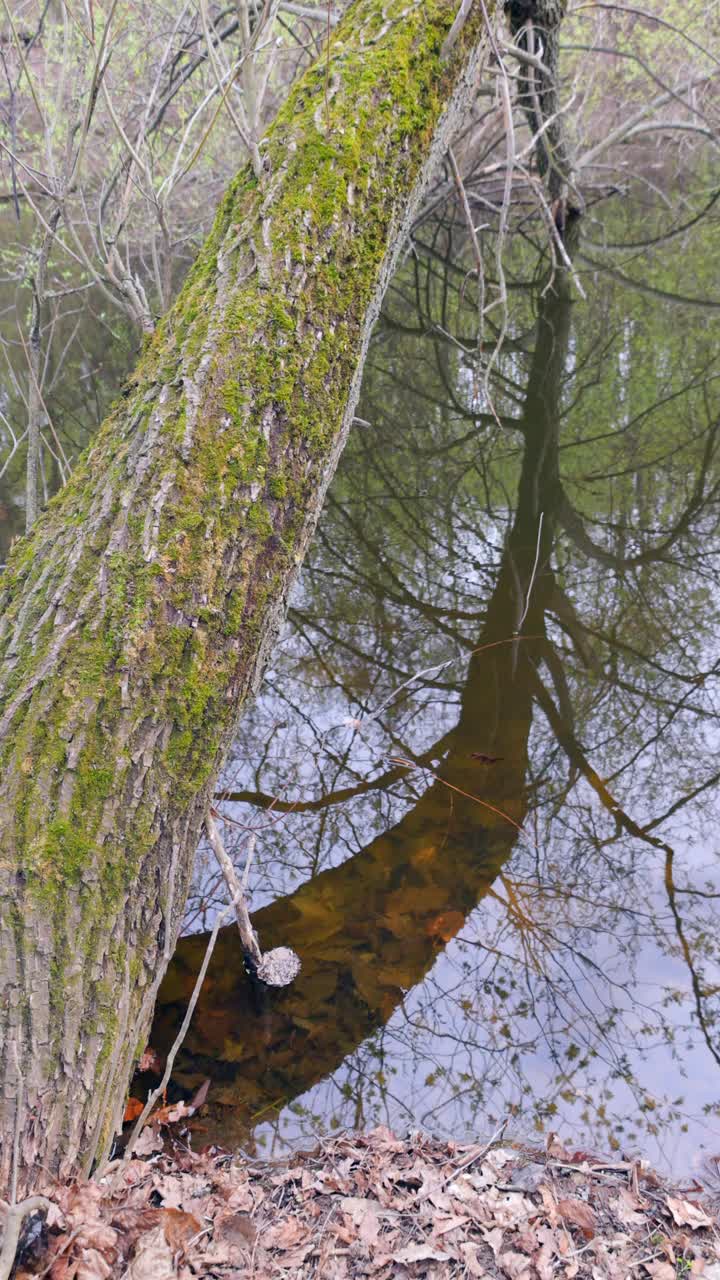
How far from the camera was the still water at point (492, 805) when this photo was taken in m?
2.43

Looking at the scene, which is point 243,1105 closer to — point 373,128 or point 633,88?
point 373,128

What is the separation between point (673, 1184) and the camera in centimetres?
205

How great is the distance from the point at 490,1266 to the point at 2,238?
12.3 metres

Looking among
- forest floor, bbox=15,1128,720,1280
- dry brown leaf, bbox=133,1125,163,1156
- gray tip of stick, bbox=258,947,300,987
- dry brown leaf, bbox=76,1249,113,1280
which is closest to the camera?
dry brown leaf, bbox=76,1249,113,1280

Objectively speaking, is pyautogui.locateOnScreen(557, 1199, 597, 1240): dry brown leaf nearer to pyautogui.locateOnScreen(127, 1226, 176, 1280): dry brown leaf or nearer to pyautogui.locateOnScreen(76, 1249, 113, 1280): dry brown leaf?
pyautogui.locateOnScreen(127, 1226, 176, 1280): dry brown leaf

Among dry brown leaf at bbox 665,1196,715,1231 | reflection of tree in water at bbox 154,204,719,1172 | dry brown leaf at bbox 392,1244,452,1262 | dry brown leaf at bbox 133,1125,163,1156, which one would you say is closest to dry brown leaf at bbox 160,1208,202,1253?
dry brown leaf at bbox 133,1125,163,1156

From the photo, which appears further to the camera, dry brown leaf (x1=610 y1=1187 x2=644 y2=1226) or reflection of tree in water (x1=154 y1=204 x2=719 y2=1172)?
reflection of tree in water (x1=154 y1=204 x2=719 y2=1172)

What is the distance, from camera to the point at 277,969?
2.62 metres

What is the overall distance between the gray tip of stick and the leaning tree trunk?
62cm

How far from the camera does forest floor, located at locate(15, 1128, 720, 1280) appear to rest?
65.7 inches

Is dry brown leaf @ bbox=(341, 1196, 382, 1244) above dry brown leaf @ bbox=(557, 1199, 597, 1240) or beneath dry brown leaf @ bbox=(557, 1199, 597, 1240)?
beneath

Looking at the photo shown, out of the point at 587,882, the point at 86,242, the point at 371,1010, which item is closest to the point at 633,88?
the point at 86,242

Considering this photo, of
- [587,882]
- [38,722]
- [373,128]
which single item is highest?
[373,128]

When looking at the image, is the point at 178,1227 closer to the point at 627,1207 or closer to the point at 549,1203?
the point at 549,1203
